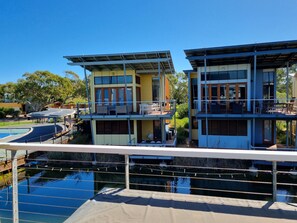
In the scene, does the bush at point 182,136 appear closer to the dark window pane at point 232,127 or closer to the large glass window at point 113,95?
the dark window pane at point 232,127

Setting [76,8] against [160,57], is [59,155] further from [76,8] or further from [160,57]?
[76,8]

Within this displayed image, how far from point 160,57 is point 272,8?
8410 millimetres

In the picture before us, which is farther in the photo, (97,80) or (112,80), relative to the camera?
(97,80)

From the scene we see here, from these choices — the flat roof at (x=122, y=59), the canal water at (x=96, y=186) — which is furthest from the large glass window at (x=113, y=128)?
the flat roof at (x=122, y=59)

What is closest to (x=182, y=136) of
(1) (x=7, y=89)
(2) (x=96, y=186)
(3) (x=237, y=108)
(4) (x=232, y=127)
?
(4) (x=232, y=127)

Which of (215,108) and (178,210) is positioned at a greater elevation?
(215,108)

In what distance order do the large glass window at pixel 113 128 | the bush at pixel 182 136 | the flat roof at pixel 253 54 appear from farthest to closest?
1. the bush at pixel 182 136
2. the large glass window at pixel 113 128
3. the flat roof at pixel 253 54

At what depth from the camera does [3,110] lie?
3553 cm

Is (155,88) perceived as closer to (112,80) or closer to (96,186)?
(112,80)

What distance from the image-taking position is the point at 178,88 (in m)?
40.8

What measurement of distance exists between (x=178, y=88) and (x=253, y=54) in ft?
97.1

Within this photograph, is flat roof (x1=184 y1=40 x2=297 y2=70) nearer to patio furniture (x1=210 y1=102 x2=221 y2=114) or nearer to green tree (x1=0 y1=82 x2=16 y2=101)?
patio furniture (x1=210 y1=102 x2=221 y2=114)

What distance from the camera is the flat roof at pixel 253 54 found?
1105 centimetres

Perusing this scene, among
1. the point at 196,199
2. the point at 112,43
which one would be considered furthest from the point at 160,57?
the point at 112,43
